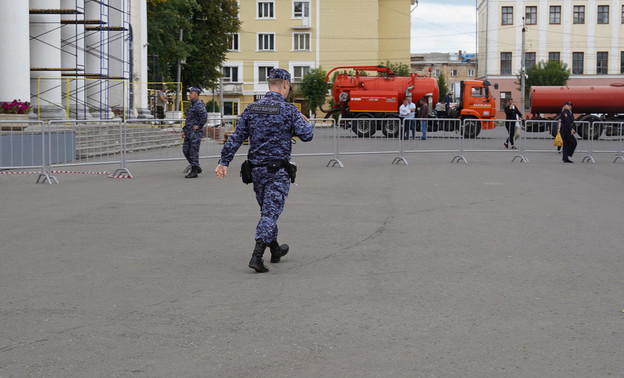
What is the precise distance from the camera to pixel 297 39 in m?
79.0

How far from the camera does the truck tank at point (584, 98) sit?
42094mm

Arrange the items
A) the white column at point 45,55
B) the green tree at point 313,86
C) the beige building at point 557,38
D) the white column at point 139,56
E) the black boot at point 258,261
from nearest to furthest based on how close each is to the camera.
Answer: the black boot at point 258,261
the white column at point 45,55
the white column at point 139,56
the green tree at point 313,86
the beige building at point 557,38

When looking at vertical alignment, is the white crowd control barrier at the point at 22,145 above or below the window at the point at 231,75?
below

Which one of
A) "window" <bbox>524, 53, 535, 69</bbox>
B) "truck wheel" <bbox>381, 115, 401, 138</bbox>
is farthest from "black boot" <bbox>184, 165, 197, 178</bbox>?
"window" <bbox>524, 53, 535, 69</bbox>

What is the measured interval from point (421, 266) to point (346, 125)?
14276 mm

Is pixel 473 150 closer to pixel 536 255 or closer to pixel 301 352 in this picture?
pixel 536 255

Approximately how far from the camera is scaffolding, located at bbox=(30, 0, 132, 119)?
99.0ft

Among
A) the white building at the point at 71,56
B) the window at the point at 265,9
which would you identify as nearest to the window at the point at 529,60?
the window at the point at 265,9

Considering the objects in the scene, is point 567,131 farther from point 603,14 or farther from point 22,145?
point 603,14

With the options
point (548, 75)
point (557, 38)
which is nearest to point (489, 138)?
point (548, 75)

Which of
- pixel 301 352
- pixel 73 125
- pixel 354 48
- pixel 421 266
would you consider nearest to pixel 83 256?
pixel 421 266

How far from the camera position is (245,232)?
988 centimetres

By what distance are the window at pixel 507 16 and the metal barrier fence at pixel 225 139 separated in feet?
180

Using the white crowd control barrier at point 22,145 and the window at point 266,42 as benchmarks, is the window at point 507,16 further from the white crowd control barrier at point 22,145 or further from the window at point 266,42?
the white crowd control barrier at point 22,145
